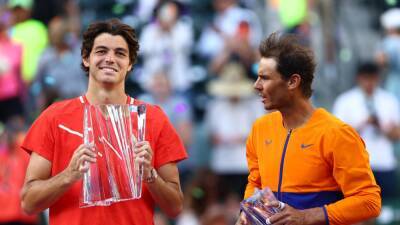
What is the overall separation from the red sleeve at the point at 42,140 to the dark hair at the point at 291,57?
1268 mm

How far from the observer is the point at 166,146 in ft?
17.4

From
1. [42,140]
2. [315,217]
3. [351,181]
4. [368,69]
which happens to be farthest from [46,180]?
[368,69]

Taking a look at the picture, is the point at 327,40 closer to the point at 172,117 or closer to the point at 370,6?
the point at 370,6

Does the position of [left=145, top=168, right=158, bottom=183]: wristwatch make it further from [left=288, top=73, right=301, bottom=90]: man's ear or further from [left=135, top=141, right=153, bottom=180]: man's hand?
[left=288, top=73, right=301, bottom=90]: man's ear

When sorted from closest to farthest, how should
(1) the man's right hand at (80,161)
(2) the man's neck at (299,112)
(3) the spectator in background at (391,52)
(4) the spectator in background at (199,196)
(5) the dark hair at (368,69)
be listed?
(1) the man's right hand at (80,161), (2) the man's neck at (299,112), (4) the spectator in background at (199,196), (5) the dark hair at (368,69), (3) the spectator in background at (391,52)

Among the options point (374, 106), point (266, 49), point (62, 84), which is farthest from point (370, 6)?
point (266, 49)

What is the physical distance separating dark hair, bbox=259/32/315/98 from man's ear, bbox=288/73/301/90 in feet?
0.05

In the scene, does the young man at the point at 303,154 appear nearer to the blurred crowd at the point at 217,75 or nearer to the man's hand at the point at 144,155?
the man's hand at the point at 144,155

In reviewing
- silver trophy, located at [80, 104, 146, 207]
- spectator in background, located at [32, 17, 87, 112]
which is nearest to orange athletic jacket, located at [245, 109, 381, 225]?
silver trophy, located at [80, 104, 146, 207]

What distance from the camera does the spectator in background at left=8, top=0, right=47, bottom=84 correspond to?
11844 millimetres

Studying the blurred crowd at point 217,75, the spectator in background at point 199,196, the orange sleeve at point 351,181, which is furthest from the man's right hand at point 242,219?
the blurred crowd at point 217,75

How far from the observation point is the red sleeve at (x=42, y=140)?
5.14m

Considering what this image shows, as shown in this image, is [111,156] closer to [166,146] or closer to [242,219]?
[166,146]

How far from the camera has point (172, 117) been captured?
1089 cm
